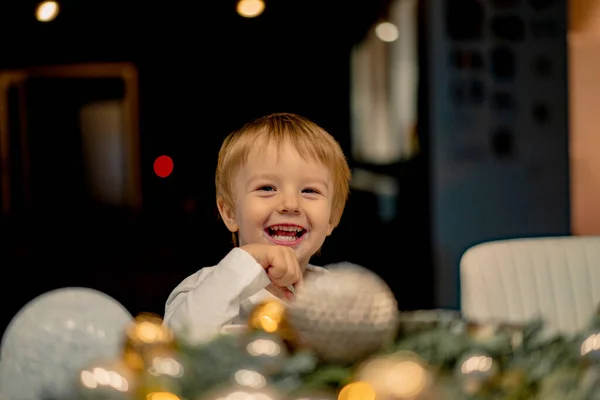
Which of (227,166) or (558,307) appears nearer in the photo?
(227,166)

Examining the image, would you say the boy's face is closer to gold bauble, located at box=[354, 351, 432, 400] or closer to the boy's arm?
the boy's arm

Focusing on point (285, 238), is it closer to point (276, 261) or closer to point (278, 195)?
point (278, 195)

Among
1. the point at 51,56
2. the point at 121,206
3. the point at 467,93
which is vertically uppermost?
the point at 51,56

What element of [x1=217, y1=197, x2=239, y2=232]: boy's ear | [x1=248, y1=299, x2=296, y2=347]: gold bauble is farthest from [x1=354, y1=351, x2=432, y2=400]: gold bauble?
[x1=217, y1=197, x2=239, y2=232]: boy's ear

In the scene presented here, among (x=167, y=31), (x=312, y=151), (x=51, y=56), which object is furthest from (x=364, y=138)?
(x=312, y=151)

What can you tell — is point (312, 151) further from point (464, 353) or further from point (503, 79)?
point (503, 79)

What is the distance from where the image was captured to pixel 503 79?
4.46 meters

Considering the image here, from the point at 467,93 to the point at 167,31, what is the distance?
4.24 metres

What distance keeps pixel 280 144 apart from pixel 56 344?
25.0 inches

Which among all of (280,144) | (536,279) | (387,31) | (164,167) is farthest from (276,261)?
(164,167)

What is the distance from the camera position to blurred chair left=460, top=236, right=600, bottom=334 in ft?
5.44

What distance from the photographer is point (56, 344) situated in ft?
2.06

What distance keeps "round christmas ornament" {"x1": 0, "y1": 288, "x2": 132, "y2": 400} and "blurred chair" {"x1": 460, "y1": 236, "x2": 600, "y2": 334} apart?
1.10 meters

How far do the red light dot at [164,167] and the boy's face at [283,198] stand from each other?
6.89 meters
